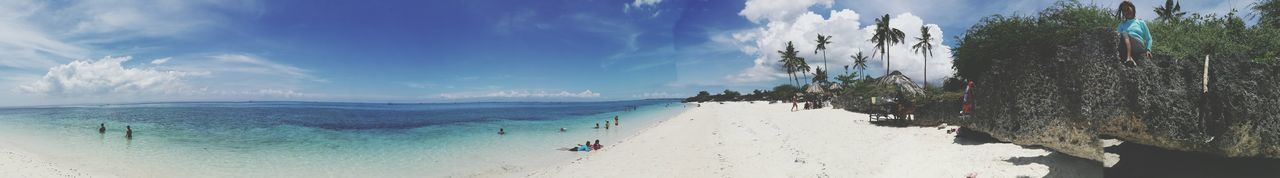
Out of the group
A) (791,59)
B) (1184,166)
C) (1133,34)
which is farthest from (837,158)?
(791,59)

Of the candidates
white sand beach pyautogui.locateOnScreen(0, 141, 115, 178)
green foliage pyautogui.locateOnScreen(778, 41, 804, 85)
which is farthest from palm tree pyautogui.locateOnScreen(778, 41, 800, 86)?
white sand beach pyautogui.locateOnScreen(0, 141, 115, 178)

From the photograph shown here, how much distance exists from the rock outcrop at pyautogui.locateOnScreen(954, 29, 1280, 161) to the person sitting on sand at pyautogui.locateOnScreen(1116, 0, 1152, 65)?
4.4 inches

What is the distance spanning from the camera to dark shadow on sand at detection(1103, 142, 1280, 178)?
588 centimetres

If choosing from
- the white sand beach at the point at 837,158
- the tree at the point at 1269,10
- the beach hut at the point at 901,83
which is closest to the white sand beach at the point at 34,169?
the white sand beach at the point at 837,158

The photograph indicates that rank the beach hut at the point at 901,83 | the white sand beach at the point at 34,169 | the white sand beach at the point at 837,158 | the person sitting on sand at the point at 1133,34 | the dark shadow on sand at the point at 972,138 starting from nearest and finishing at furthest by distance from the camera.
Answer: the person sitting on sand at the point at 1133,34, the white sand beach at the point at 837,158, the dark shadow on sand at the point at 972,138, the white sand beach at the point at 34,169, the beach hut at the point at 901,83

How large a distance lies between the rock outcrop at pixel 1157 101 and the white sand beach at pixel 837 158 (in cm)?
200

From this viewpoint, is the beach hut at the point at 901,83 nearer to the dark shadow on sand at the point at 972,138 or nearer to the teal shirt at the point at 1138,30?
the dark shadow on sand at the point at 972,138

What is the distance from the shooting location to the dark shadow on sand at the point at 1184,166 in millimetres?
5875

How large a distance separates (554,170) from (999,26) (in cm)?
2648

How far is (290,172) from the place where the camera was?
52.7 feet

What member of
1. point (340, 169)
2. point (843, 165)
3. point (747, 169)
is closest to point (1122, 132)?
point (843, 165)

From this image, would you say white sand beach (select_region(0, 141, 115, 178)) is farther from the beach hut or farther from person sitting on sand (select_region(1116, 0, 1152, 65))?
the beach hut

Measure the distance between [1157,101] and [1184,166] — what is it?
265cm

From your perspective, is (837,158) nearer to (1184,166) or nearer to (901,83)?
(1184,166)
